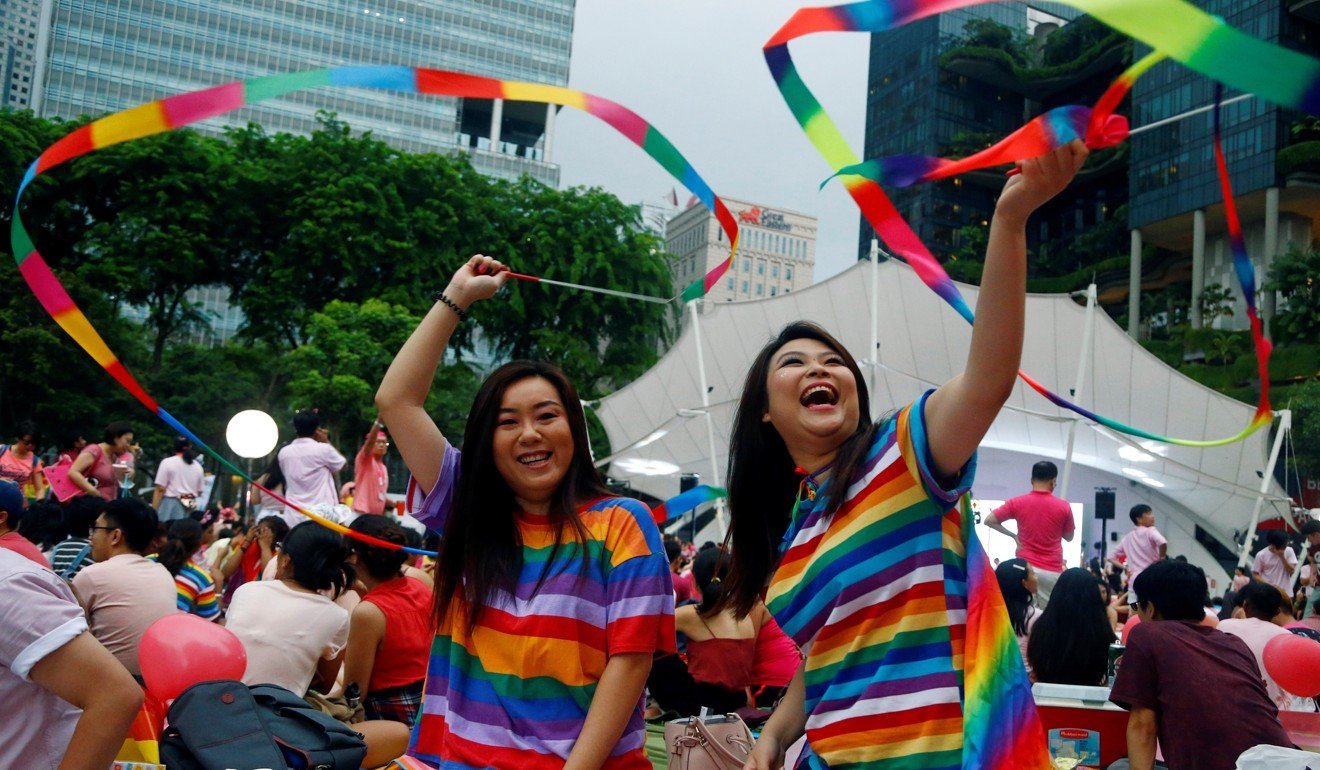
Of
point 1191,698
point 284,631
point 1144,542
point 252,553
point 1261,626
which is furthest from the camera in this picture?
point 1144,542

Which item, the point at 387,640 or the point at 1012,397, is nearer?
the point at 387,640

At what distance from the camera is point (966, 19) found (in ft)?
234

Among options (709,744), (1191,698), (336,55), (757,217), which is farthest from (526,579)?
(336,55)

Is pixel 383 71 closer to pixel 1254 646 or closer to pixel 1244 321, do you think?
pixel 1254 646

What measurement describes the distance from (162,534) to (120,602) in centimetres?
135

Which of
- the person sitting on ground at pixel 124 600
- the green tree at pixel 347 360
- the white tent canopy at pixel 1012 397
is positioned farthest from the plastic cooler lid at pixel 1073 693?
the green tree at pixel 347 360

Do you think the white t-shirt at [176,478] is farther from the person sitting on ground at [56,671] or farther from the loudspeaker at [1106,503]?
the loudspeaker at [1106,503]

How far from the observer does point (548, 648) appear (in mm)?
1952

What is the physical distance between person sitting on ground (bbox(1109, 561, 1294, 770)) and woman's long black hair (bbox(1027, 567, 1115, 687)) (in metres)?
0.68

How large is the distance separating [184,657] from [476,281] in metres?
1.26

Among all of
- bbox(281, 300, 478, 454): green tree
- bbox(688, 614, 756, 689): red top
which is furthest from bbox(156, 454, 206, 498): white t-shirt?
bbox(281, 300, 478, 454): green tree

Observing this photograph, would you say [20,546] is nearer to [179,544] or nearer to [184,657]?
[184,657]

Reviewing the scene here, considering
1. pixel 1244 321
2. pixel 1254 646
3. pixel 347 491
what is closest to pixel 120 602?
pixel 1254 646

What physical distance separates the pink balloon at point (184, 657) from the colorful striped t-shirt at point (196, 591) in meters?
2.56
